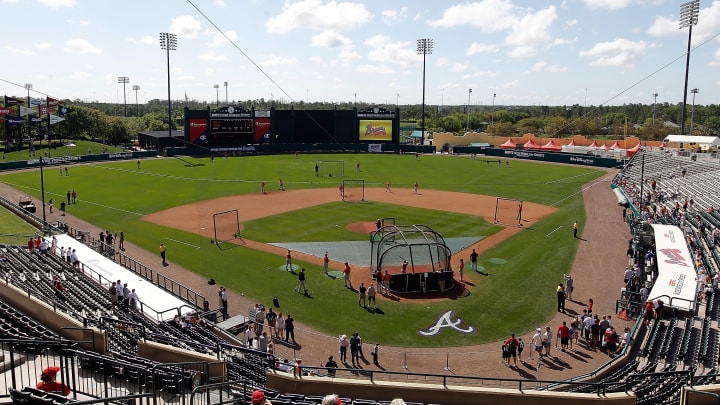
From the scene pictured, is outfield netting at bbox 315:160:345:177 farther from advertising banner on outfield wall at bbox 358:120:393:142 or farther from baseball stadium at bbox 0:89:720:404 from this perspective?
advertising banner on outfield wall at bbox 358:120:393:142

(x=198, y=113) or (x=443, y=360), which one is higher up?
A: (x=198, y=113)

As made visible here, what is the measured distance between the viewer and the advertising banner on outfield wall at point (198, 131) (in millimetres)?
87062

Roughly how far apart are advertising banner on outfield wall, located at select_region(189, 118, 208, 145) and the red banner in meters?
8.86

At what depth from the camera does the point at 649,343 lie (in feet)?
61.2

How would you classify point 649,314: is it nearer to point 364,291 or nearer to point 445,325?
point 445,325

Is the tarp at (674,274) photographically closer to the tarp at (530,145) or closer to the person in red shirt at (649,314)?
the person in red shirt at (649,314)

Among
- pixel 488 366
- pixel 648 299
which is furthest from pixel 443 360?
pixel 648 299

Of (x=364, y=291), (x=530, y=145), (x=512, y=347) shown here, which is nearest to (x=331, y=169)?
(x=530, y=145)

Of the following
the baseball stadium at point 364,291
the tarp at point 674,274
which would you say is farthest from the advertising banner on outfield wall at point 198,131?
the tarp at point 674,274

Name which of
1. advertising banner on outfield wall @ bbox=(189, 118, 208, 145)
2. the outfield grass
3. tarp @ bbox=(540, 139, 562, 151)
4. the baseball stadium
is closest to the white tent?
the baseball stadium

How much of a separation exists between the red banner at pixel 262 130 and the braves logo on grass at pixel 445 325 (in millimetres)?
74132

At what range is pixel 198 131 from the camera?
8756 cm

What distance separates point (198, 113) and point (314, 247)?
60479 millimetres

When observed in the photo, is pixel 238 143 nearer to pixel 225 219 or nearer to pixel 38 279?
pixel 225 219
